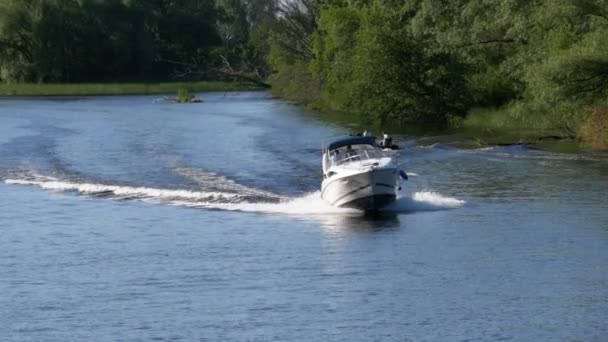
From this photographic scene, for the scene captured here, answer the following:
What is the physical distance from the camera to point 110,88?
122 meters

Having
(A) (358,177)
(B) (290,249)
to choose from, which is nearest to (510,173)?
(A) (358,177)

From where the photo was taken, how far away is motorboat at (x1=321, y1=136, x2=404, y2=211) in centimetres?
3616

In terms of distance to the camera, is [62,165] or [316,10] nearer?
[62,165]

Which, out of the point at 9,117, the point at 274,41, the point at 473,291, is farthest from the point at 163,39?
the point at 473,291

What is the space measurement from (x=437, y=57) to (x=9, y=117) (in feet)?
98.3

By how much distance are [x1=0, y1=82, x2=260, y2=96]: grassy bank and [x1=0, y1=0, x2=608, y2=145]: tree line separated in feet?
5.12

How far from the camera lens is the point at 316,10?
311 feet

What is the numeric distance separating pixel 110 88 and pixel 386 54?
5860cm

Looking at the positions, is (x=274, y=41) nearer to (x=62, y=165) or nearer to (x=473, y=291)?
(x=62, y=165)

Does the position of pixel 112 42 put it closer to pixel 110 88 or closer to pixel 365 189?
pixel 110 88

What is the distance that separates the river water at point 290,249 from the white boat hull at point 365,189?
42 centimetres

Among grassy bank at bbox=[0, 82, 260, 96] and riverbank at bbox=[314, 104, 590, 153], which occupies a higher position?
riverbank at bbox=[314, 104, 590, 153]

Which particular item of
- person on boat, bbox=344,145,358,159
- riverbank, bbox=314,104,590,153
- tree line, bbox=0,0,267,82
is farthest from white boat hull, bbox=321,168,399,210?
tree line, bbox=0,0,267,82

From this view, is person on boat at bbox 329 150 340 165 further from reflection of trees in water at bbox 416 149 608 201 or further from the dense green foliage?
the dense green foliage
